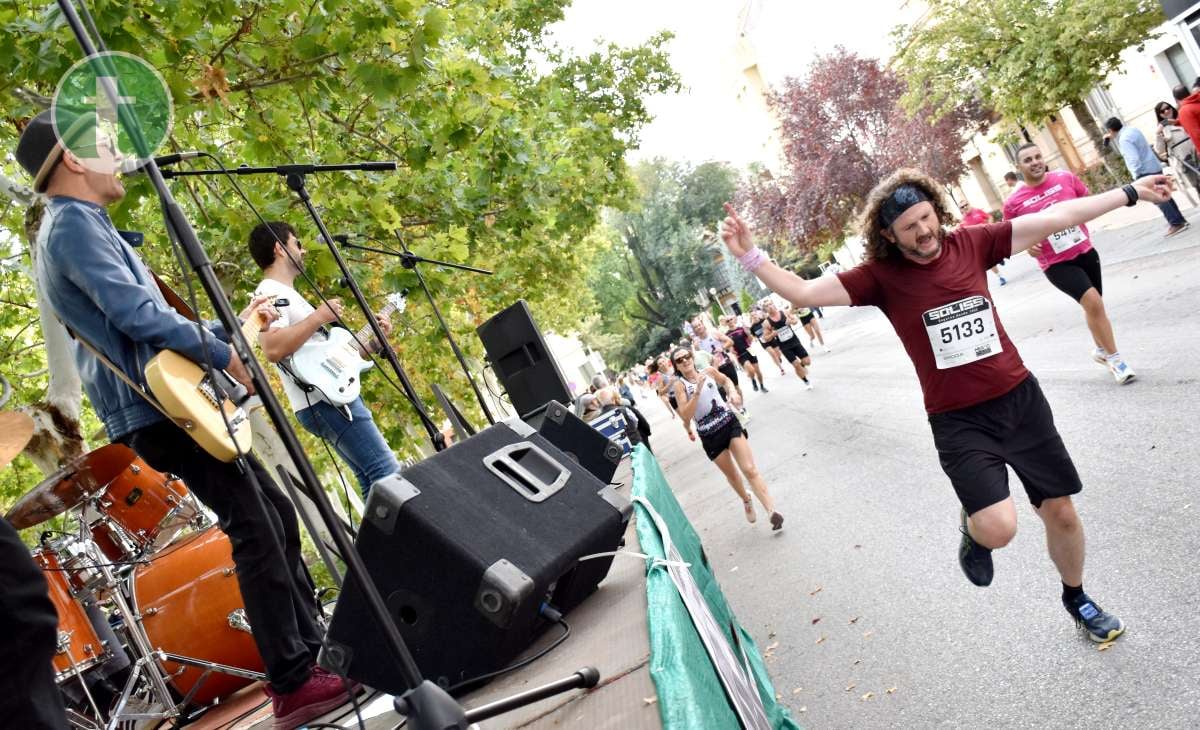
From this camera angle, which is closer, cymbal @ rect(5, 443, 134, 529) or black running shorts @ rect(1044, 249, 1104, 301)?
cymbal @ rect(5, 443, 134, 529)

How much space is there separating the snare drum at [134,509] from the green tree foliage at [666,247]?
66.4 metres

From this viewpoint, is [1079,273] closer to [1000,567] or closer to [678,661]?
[1000,567]

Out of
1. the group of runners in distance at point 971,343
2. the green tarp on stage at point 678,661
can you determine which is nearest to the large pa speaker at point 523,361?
the group of runners in distance at point 971,343

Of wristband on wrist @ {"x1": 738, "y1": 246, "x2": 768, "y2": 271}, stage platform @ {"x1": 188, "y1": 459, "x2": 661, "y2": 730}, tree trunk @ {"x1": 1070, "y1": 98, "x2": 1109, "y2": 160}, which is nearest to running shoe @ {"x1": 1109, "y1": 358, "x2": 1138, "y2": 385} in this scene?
wristband on wrist @ {"x1": 738, "y1": 246, "x2": 768, "y2": 271}

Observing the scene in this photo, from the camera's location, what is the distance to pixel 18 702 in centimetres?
254

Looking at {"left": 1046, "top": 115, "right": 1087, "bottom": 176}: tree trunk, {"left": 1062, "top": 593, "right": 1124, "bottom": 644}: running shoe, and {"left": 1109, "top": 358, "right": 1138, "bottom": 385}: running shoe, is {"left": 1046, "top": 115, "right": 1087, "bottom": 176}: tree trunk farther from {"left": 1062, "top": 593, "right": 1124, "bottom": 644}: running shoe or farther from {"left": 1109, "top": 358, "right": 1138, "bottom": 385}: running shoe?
{"left": 1062, "top": 593, "right": 1124, "bottom": 644}: running shoe

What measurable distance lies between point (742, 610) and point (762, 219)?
40874 millimetres

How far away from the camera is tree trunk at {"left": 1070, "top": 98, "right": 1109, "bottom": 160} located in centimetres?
2719

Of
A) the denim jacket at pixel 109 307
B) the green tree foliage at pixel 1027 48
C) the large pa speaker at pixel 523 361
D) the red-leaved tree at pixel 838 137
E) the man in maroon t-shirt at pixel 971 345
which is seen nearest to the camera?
the denim jacket at pixel 109 307

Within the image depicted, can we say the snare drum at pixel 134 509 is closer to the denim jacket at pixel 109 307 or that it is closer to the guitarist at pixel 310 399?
the guitarist at pixel 310 399

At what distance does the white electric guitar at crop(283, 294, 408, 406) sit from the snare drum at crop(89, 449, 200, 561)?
1674 millimetres

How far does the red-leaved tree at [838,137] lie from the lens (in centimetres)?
4184

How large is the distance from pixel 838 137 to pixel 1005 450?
4052cm

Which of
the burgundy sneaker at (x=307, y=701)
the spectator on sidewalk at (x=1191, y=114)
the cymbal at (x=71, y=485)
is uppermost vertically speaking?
the cymbal at (x=71, y=485)
